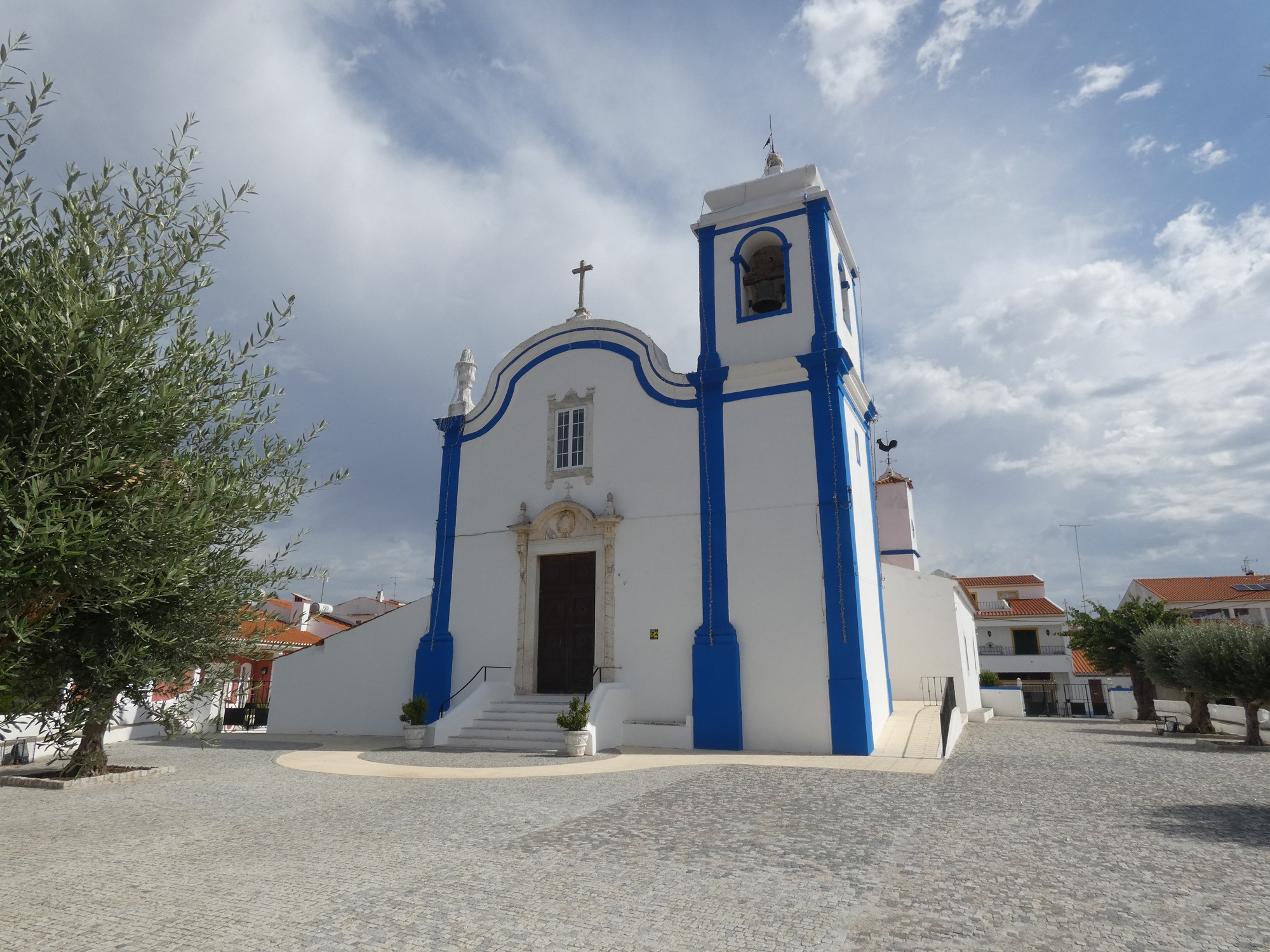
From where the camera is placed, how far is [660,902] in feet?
14.4

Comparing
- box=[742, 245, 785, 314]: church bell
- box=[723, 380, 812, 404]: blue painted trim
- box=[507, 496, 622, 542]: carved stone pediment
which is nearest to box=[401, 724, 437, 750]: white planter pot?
box=[507, 496, 622, 542]: carved stone pediment

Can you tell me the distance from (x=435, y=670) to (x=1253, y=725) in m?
14.3

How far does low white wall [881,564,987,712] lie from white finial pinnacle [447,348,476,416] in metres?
9.68

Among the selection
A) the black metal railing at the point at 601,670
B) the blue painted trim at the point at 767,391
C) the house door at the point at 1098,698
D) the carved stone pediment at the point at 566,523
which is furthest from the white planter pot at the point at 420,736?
the house door at the point at 1098,698

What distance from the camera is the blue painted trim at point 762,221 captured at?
47.1 feet

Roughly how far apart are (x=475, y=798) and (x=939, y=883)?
4.57m

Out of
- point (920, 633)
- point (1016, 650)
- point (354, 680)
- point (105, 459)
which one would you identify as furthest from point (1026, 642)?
point (105, 459)

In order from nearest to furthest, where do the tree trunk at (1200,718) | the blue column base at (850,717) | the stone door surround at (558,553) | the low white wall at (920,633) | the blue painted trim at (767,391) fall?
the blue column base at (850,717) < the blue painted trim at (767,391) < the stone door surround at (558,553) < the tree trunk at (1200,718) < the low white wall at (920,633)

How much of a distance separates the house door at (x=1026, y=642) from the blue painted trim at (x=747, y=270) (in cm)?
3061

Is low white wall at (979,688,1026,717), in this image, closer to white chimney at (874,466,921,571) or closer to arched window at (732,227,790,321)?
white chimney at (874,466,921,571)

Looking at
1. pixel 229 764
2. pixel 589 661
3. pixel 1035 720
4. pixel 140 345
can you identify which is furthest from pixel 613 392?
pixel 1035 720

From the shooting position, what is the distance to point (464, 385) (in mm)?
16734

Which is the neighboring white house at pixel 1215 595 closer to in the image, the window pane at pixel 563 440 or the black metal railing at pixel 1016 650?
the black metal railing at pixel 1016 650

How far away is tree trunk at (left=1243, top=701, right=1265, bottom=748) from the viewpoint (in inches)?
522
